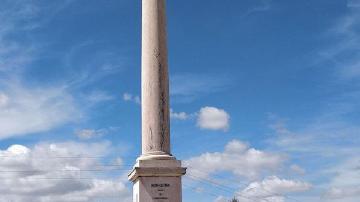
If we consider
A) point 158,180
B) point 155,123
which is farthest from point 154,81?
point 158,180

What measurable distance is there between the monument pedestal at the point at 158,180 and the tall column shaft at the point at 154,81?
33.1 inches

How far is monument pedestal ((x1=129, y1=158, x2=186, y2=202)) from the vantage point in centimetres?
3459

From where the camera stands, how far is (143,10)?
3809cm

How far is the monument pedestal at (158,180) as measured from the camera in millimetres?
34594

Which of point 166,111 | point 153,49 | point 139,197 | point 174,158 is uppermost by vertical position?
point 153,49

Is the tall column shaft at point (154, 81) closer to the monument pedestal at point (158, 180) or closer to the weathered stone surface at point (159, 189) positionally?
the monument pedestal at point (158, 180)

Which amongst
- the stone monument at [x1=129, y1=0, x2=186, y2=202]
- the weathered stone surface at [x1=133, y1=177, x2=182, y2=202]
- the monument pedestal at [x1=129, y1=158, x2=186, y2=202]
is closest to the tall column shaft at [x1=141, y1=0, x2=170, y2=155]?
the stone monument at [x1=129, y1=0, x2=186, y2=202]

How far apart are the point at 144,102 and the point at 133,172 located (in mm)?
4090

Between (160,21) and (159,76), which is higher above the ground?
(160,21)

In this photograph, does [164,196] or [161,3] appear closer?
[164,196]

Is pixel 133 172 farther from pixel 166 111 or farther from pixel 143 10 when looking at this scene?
pixel 143 10

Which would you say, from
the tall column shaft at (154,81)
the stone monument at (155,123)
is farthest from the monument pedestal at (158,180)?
the tall column shaft at (154,81)

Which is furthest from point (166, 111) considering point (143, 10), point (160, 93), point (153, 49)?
point (143, 10)

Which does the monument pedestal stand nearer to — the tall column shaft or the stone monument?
the stone monument
